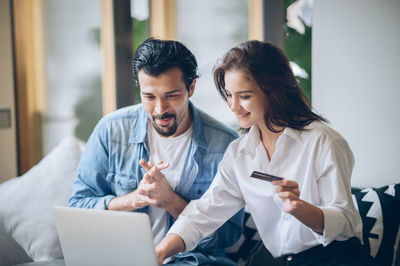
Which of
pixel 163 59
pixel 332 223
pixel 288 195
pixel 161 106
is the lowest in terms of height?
pixel 332 223

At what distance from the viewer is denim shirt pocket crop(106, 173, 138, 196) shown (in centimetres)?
183

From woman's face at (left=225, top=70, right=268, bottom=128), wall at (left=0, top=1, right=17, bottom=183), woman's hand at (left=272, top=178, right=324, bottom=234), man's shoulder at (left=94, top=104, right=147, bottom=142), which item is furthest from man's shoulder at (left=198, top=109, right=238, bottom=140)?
wall at (left=0, top=1, right=17, bottom=183)

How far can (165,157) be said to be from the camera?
1.84 meters

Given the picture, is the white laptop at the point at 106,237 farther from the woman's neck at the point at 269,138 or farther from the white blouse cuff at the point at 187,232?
the woman's neck at the point at 269,138

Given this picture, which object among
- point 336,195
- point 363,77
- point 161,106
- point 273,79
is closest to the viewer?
point 336,195

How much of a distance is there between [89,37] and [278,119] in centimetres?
176

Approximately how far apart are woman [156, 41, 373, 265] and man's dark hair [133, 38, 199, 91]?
0.60ft

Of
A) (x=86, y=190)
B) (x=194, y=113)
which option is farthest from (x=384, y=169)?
(x=86, y=190)

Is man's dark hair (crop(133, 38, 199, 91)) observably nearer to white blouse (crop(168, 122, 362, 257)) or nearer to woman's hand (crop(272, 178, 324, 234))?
white blouse (crop(168, 122, 362, 257))

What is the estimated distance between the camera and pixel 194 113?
1.85 m

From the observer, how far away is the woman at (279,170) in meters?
1.41

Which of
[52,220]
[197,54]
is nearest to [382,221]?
[52,220]

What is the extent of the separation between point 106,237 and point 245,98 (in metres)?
0.61

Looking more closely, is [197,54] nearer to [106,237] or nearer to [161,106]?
[161,106]
